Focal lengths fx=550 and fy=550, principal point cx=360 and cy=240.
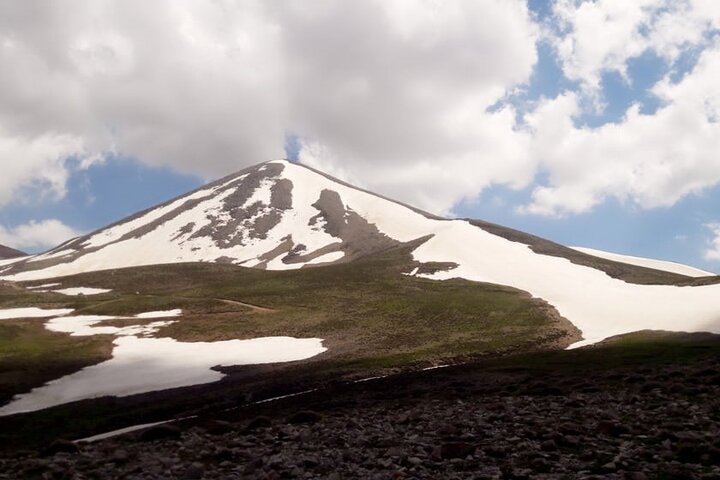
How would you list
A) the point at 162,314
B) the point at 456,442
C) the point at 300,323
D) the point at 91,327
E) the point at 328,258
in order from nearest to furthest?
the point at 456,442
the point at 91,327
the point at 300,323
the point at 162,314
the point at 328,258

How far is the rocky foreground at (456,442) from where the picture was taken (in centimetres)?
1603

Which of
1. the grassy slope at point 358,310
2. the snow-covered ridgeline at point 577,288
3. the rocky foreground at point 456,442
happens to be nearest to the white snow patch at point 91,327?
Answer: the grassy slope at point 358,310

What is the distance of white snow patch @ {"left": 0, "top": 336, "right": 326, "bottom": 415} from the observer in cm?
4809

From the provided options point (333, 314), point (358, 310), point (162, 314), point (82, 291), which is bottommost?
point (333, 314)

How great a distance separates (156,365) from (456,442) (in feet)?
157

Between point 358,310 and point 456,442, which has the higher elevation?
point 358,310

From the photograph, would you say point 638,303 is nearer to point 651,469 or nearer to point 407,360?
point 407,360

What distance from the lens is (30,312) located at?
93562 millimetres

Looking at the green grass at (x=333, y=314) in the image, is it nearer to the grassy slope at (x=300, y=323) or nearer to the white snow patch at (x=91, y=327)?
the grassy slope at (x=300, y=323)

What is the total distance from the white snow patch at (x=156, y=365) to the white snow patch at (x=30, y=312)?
27464 millimetres

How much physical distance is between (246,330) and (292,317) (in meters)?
10.8

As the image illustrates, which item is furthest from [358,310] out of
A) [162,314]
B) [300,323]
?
[162,314]

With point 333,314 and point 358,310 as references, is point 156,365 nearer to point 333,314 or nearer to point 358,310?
point 333,314

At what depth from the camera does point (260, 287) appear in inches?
4727
